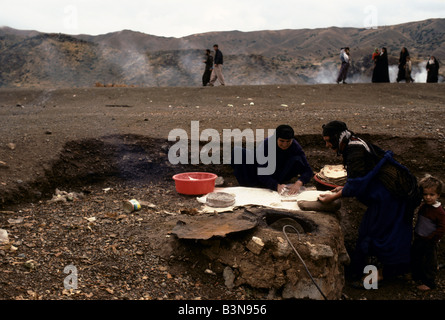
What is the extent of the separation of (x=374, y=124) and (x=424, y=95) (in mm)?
6066

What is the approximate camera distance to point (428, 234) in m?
3.36

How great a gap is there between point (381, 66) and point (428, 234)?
38.0 ft

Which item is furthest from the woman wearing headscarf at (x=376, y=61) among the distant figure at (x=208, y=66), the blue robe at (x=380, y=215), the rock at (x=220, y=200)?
the blue robe at (x=380, y=215)

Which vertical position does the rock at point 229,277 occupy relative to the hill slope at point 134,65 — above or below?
below

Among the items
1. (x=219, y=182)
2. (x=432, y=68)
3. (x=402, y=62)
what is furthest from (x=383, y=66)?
(x=219, y=182)

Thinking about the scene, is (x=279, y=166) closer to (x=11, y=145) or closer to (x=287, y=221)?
(x=287, y=221)

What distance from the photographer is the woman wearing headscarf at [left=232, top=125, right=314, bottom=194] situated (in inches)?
174

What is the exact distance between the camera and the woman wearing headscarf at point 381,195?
3256 millimetres

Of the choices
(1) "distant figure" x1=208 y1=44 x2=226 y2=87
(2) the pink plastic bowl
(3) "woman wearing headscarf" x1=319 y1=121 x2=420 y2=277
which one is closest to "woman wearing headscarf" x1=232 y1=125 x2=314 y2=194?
(2) the pink plastic bowl

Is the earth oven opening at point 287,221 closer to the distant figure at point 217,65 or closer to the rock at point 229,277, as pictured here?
the rock at point 229,277

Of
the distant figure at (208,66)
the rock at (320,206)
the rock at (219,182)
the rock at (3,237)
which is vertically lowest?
the rock at (219,182)

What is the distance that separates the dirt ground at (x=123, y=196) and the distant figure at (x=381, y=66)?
514cm
